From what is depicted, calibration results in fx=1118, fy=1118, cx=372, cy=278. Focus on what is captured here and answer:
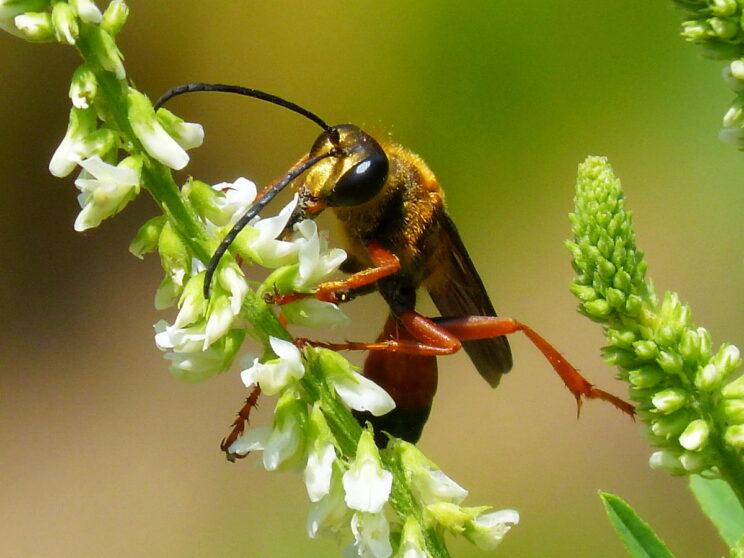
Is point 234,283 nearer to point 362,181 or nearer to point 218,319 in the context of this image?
point 218,319

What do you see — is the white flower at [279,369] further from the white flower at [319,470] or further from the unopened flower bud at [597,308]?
the unopened flower bud at [597,308]

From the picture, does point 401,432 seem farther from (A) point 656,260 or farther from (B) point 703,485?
(A) point 656,260

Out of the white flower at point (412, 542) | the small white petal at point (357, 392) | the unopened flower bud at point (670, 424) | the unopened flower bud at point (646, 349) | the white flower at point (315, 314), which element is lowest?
the white flower at point (412, 542)

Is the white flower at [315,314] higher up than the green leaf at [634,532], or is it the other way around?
the white flower at [315,314]

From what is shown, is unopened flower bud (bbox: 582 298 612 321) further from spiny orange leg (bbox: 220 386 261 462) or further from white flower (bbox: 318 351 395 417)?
spiny orange leg (bbox: 220 386 261 462)

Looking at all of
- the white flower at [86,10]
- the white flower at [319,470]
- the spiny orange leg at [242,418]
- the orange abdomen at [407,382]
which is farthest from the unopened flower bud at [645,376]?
the orange abdomen at [407,382]

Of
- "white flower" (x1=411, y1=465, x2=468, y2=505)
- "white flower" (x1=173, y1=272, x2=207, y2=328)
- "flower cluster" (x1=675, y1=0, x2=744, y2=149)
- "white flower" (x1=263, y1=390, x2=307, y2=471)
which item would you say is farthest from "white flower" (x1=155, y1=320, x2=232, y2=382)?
"flower cluster" (x1=675, y1=0, x2=744, y2=149)

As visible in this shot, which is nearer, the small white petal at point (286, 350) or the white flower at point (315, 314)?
the small white petal at point (286, 350)
